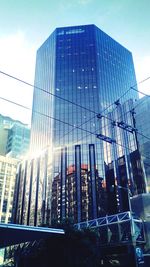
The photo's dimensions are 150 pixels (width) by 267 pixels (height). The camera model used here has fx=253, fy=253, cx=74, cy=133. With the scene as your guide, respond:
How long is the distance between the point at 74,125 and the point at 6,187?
222 feet

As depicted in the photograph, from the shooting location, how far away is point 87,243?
27125mm

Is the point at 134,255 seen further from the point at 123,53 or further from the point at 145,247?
the point at 123,53

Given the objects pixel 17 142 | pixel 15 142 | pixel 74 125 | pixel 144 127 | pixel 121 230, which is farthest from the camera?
pixel 17 142

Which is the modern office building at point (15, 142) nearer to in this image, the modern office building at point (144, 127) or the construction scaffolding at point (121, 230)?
the modern office building at point (144, 127)

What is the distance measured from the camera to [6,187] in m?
144

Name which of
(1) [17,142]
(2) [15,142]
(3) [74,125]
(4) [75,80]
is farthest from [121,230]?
(1) [17,142]

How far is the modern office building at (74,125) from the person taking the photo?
301 feet

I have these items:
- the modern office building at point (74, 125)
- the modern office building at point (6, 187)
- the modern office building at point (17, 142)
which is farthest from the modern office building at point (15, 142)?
the modern office building at point (74, 125)

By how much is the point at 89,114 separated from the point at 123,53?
56.6 metres

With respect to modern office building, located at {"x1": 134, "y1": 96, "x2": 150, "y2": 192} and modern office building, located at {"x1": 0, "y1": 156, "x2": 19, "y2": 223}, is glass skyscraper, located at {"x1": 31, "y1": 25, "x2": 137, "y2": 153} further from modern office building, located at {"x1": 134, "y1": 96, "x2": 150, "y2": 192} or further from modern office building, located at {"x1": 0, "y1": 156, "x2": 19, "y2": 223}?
modern office building, located at {"x1": 134, "y1": 96, "x2": 150, "y2": 192}

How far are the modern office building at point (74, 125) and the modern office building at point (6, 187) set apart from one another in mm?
20892

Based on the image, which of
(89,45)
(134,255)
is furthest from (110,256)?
(89,45)

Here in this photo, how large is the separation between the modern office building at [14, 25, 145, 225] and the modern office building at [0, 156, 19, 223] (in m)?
20.9

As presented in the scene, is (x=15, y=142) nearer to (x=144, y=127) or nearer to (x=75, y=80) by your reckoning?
(x=75, y=80)
